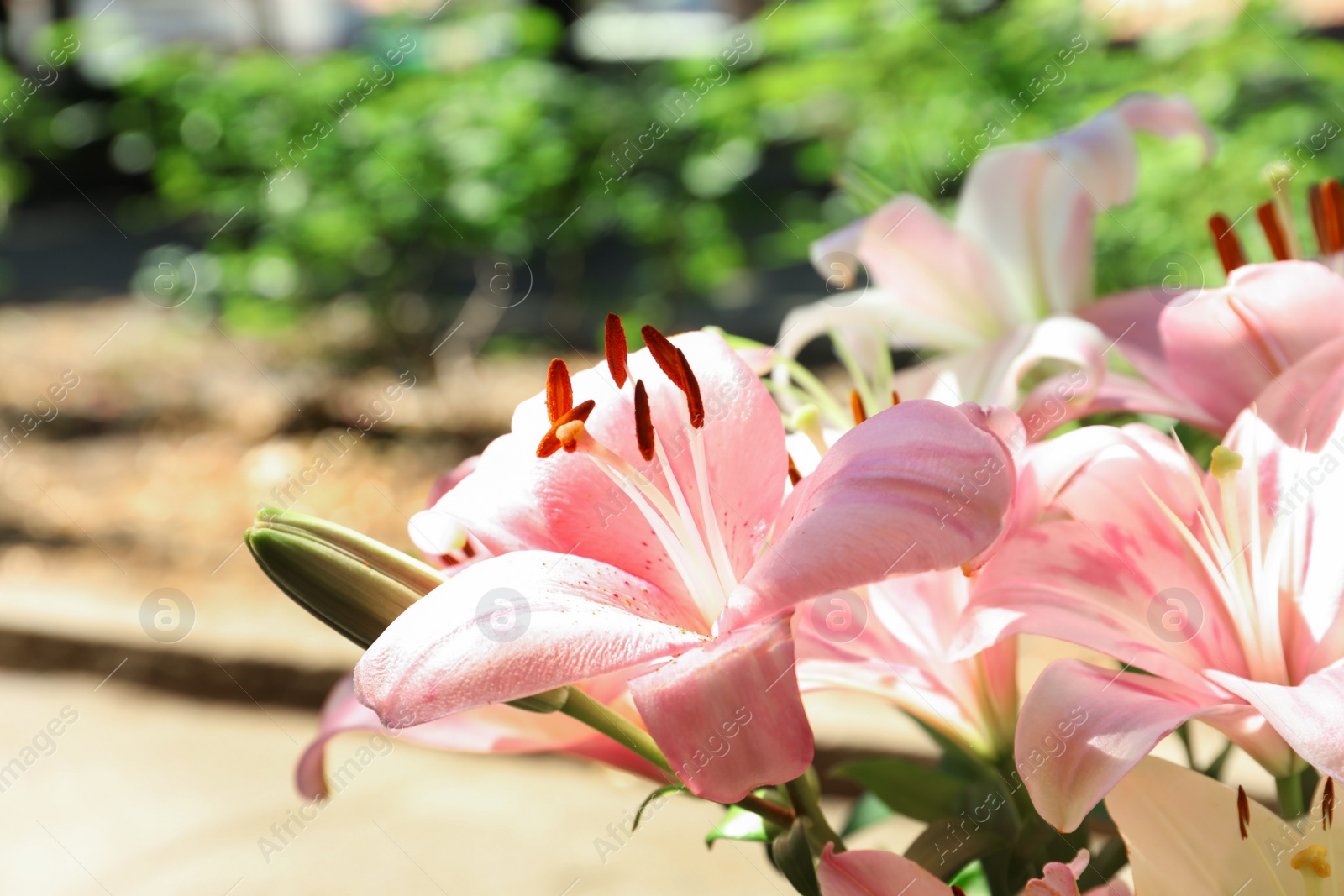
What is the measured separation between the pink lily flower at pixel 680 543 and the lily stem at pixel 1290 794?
174 mm

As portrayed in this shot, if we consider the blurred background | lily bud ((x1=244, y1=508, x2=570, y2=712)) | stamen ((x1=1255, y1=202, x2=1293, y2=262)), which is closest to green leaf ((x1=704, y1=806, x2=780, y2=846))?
lily bud ((x1=244, y1=508, x2=570, y2=712))

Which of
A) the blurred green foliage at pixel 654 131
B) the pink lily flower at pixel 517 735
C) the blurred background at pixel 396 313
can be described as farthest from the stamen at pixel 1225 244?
the blurred green foliage at pixel 654 131

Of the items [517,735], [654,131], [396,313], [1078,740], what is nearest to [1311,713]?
[1078,740]

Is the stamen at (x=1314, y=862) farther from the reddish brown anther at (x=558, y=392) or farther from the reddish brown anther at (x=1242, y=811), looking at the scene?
the reddish brown anther at (x=558, y=392)

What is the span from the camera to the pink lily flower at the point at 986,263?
601 mm

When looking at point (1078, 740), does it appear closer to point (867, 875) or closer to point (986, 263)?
point (867, 875)

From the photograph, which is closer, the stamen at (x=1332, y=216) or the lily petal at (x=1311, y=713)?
the lily petal at (x=1311, y=713)

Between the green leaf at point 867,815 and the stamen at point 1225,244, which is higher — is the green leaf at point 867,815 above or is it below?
below

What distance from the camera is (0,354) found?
4.18 m

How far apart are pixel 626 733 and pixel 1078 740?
0.16 metres

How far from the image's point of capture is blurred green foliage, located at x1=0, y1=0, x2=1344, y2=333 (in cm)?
227

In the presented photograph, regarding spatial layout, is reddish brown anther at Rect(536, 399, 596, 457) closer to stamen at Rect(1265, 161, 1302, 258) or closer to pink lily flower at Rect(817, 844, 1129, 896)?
pink lily flower at Rect(817, 844, 1129, 896)

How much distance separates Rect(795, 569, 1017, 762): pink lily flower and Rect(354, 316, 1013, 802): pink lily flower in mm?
41

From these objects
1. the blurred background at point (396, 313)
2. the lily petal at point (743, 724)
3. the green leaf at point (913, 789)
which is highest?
the lily petal at point (743, 724)
